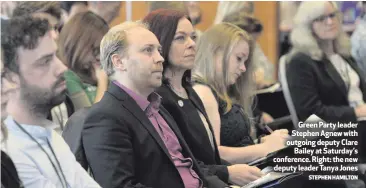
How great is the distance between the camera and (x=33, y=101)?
1.67m

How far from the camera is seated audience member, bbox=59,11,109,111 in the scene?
2723 mm

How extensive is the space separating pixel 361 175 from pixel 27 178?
6.79ft

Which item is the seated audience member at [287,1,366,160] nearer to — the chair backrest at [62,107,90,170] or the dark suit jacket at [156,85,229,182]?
the dark suit jacket at [156,85,229,182]

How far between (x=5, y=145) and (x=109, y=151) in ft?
1.35

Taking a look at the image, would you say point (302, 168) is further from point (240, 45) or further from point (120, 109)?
point (120, 109)

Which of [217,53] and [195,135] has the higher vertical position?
[217,53]

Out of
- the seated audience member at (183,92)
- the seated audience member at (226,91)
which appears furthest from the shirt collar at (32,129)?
the seated audience member at (226,91)

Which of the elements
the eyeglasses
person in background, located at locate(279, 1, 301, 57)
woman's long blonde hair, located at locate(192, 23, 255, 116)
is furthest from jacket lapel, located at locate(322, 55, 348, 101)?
person in background, located at locate(279, 1, 301, 57)

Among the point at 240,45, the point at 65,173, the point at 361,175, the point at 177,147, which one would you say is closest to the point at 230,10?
the point at 240,45

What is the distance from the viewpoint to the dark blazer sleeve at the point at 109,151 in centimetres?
197

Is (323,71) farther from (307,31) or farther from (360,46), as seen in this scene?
(360,46)

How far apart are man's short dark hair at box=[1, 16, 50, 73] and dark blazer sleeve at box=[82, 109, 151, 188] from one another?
0.41 meters

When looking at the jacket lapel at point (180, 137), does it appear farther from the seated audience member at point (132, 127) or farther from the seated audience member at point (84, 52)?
the seated audience member at point (84, 52)

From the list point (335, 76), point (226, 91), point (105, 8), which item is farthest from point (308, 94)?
point (105, 8)
